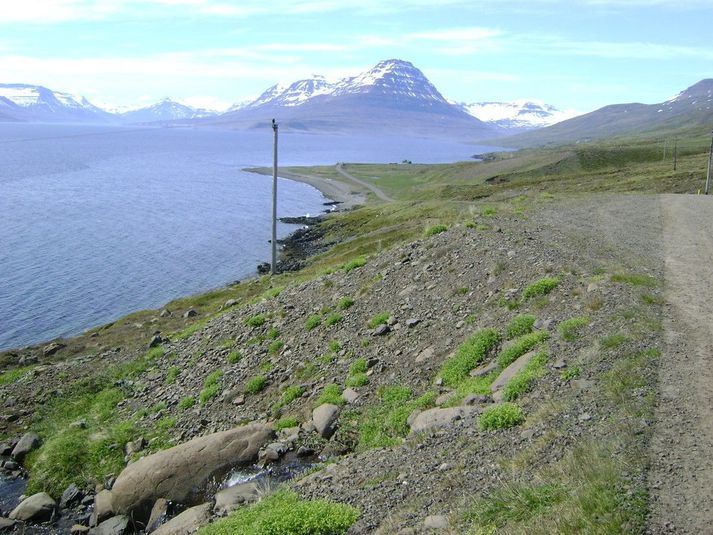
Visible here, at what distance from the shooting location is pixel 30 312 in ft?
161

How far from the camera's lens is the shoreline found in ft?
415

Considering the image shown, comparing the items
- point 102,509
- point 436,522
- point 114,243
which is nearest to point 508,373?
point 436,522

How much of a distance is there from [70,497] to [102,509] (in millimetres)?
2396

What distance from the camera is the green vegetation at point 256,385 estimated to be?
76.6 feet

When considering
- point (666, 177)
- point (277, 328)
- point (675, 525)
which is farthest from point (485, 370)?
point (666, 177)

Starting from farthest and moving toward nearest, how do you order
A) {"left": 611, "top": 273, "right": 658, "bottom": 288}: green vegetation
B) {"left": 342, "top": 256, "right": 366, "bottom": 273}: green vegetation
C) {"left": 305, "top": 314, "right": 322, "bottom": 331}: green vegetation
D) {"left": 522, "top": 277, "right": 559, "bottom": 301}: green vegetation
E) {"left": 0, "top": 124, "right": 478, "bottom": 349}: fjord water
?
{"left": 0, "top": 124, "right": 478, "bottom": 349}: fjord water
{"left": 342, "top": 256, "right": 366, "bottom": 273}: green vegetation
{"left": 305, "top": 314, "right": 322, "bottom": 331}: green vegetation
{"left": 522, "top": 277, "right": 559, "bottom": 301}: green vegetation
{"left": 611, "top": 273, "right": 658, "bottom": 288}: green vegetation

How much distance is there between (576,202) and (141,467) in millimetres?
44441

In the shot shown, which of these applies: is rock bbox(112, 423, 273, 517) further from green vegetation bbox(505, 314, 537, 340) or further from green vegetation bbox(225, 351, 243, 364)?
green vegetation bbox(505, 314, 537, 340)

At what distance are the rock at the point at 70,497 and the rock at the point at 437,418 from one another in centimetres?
1149

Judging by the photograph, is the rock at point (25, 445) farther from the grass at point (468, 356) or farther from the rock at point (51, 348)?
the rock at point (51, 348)

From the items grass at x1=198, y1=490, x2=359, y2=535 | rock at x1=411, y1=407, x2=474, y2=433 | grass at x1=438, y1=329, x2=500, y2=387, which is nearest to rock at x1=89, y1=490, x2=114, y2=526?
grass at x1=198, y1=490, x2=359, y2=535

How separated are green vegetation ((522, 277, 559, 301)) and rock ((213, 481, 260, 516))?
1087cm

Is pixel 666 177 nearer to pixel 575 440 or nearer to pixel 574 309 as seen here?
pixel 574 309

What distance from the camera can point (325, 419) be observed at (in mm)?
19000
